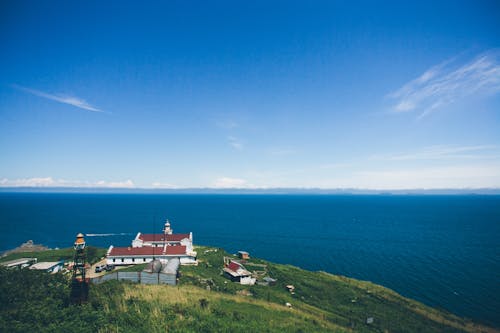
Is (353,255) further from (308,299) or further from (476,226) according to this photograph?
(476,226)

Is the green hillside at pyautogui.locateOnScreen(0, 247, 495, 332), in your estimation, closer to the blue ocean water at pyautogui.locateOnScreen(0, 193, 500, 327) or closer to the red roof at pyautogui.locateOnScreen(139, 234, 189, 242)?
the blue ocean water at pyautogui.locateOnScreen(0, 193, 500, 327)

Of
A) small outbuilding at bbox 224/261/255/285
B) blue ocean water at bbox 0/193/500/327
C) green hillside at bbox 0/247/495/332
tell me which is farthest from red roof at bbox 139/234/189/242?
blue ocean water at bbox 0/193/500/327

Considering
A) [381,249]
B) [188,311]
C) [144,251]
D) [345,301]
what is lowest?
[381,249]

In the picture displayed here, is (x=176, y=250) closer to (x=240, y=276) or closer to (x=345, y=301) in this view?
(x=240, y=276)

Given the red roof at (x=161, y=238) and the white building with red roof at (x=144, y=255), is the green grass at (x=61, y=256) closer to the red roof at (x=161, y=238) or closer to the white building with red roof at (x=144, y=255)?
the white building with red roof at (x=144, y=255)

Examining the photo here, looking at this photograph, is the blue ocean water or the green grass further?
the blue ocean water

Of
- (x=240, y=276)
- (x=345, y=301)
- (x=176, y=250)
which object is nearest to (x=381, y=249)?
(x=345, y=301)
